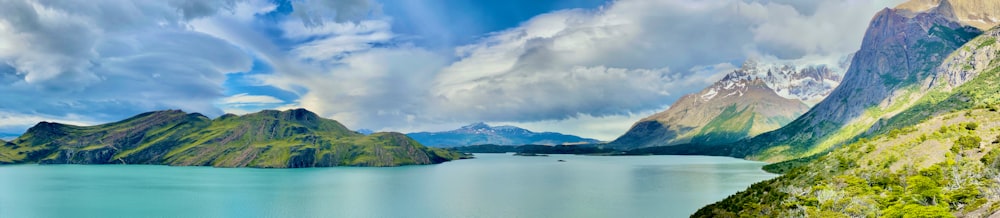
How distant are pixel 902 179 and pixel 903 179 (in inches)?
7.5

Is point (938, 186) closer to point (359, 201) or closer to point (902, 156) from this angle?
point (902, 156)

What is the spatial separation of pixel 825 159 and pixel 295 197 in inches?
5196

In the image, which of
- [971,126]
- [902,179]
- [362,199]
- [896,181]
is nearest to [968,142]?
[971,126]

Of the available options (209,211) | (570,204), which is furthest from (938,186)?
(209,211)

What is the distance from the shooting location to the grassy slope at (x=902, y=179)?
69.3m

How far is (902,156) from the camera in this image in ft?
302

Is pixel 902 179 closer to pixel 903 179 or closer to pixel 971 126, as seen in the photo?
pixel 903 179

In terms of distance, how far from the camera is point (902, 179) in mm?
83938

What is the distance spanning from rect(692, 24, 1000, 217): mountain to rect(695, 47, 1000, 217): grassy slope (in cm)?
8

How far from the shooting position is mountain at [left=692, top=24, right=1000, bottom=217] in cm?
6862

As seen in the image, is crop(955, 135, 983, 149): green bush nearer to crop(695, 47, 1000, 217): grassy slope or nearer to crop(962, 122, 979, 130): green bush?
crop(695, 47, 1000, 217): grassy slope

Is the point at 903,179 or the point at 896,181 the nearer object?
the point at 896,181

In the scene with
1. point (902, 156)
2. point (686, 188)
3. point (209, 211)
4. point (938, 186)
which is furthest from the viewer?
point (686, 188)

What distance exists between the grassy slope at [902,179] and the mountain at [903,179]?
8cm
